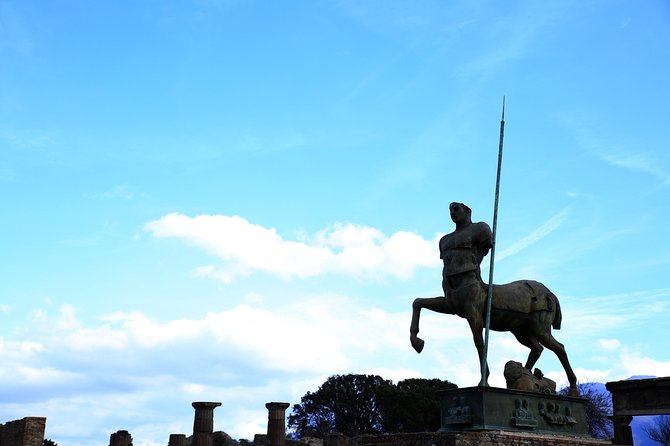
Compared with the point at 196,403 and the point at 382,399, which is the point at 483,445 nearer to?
the point at 196,403

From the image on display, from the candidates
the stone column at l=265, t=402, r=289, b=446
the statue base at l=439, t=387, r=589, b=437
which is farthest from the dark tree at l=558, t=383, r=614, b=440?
the statue base at l=439, t=387, r=589, b=437

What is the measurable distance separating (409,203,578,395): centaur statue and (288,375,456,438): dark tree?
34.1 metres

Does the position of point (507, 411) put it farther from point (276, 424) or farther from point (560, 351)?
point (276, 424)

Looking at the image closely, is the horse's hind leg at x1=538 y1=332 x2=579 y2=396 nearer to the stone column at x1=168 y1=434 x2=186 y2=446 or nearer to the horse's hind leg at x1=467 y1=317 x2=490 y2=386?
the horse's hind leg at x1=467 y1=317 x2=490 y2=386

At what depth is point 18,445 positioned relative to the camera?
71.6 ft

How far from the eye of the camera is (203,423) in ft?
70.9

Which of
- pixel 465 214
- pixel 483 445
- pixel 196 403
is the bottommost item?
pixel 483 445

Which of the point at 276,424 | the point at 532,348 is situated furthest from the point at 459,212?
the point at 276,424

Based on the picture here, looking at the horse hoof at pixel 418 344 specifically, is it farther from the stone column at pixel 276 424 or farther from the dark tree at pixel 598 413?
the dark tree at pixel 598 413

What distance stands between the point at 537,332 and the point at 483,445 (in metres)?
2.90

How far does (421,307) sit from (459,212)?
1578 millimetres

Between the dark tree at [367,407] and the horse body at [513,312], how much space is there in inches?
1343

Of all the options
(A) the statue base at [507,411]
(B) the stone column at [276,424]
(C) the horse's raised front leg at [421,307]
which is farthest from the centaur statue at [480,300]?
(B) the stone column at [276,424]

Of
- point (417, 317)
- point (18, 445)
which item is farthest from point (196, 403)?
point (417, 317)
